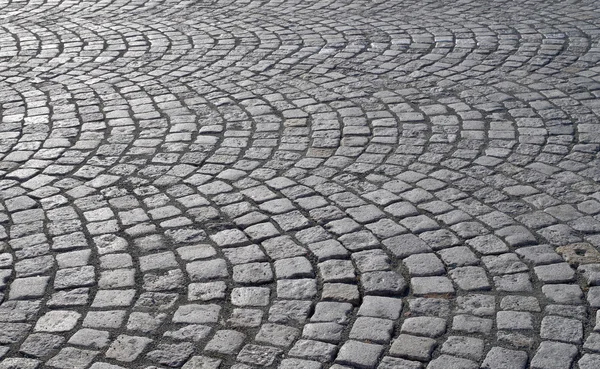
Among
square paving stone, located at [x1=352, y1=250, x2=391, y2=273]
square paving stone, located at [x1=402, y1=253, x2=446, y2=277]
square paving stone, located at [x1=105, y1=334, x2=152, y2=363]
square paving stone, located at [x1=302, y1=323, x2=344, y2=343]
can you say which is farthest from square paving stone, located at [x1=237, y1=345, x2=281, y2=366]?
square paving stone, located at [x1=402, y1=253, x2=446, y2=277]

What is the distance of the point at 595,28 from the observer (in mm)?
9109

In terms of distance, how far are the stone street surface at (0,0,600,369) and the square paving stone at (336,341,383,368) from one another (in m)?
0.01

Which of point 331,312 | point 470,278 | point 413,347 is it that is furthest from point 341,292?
point 470,278

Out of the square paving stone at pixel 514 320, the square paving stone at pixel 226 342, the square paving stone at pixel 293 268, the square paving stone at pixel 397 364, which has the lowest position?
the square paving stone at pixel 514 320

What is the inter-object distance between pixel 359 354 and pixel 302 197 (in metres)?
1.66

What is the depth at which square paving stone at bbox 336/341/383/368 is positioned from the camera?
3.91 meters

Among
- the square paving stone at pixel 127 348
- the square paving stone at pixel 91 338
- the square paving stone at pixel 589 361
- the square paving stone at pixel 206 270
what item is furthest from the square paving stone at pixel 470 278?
the square paving stone at pixel 91 338

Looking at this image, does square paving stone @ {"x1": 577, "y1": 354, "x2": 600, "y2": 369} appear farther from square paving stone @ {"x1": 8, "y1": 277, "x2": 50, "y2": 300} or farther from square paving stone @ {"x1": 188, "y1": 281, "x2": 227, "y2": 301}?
square paving stone @ {"x1": 8, "y1": 277, "x2": 50, "y2": 300}

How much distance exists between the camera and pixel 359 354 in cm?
396

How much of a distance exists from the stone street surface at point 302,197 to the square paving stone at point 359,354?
0.04ft

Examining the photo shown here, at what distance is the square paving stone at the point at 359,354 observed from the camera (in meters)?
3.91

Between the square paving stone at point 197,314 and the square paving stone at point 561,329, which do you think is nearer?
the square paving stone at point 561,329

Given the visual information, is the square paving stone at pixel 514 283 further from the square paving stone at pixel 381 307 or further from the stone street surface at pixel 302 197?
the square paving stone at pixel 381 307

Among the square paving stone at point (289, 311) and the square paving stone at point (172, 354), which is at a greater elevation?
the square paving stone at point (172, 354)
